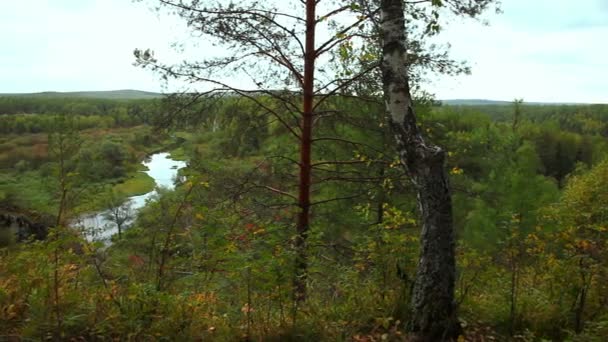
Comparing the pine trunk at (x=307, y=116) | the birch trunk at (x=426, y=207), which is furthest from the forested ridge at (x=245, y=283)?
the pine trunk at (x=307, y=116)

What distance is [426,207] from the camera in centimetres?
333

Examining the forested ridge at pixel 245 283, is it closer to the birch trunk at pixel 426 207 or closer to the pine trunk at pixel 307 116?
the birch trunk at pixel 426 207

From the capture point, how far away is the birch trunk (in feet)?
10.9

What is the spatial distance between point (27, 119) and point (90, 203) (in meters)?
73.4

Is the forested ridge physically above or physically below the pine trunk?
below

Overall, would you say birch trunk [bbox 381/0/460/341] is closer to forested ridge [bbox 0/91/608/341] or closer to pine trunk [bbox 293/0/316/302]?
forested ridge [bbox 0/91/608/341]

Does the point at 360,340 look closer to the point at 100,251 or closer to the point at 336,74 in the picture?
the point at 100,251

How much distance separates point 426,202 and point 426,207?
0.13 feet

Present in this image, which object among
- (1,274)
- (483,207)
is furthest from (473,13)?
(483,207)

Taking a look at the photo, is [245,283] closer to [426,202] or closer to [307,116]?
[426,202]

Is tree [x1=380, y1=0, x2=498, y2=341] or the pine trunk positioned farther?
the pine trunk

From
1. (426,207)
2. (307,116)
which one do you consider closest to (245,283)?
(426,207)

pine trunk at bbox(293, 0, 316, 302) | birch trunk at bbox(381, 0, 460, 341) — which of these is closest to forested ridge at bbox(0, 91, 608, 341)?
birch trunk at bbox(381, 0, 460, 341)

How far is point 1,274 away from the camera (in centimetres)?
413
